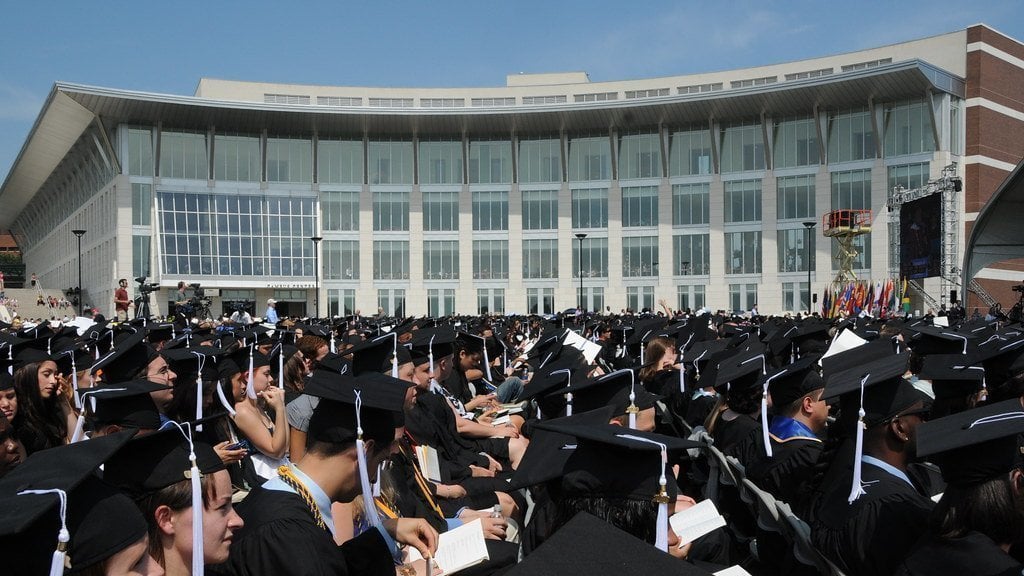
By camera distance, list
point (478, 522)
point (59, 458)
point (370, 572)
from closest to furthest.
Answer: point (59, 458) → point (370, 572) → point (478, 522)

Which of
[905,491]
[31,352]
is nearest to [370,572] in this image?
[905,491]

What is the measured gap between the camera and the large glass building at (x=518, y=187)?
140 ft

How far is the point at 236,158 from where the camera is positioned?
47188mm

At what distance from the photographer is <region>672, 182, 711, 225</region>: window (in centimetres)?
4606

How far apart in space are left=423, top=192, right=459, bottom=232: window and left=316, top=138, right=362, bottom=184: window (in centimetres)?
456

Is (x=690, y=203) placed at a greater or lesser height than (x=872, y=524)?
greater

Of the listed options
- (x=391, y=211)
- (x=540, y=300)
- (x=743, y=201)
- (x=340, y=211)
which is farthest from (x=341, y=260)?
(x=743, y=201)

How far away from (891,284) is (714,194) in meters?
16.4

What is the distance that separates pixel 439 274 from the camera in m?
48.8

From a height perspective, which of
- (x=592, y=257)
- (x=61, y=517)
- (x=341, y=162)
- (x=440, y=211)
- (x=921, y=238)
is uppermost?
(x=341, y=162)

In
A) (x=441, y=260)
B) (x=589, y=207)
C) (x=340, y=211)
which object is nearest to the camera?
(x=589, y=207)

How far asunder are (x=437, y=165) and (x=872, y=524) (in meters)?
47.1

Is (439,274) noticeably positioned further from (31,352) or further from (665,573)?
(665,573)

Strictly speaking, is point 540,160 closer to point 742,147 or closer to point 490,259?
point 490,259
